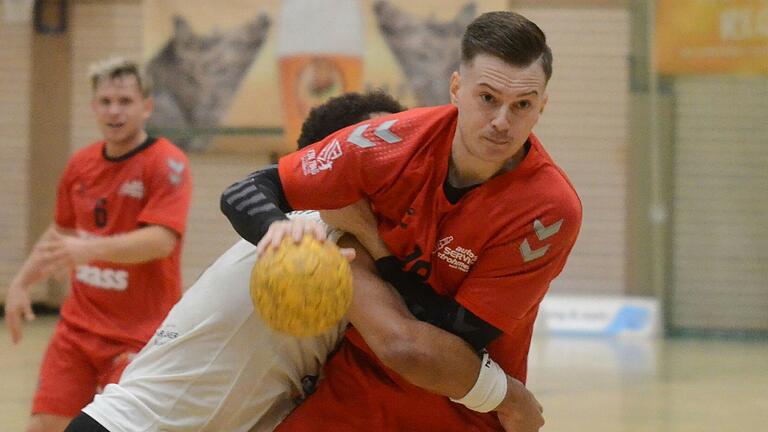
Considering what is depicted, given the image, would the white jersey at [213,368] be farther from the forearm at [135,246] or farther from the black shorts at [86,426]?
the forearm at [135,246]

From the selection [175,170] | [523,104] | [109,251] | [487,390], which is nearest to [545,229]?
[523,104]

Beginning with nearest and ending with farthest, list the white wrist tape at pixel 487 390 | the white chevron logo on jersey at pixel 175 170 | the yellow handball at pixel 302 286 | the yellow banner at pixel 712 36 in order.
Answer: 1. the yellow handball at pixel 302 286
2. the white wrist tape at pixel 487 390
3. the white chevron logo on jersey at pixel 175 170
4. the yellow banner at pixel 712 36

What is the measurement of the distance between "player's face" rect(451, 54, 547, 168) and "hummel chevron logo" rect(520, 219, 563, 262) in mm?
226

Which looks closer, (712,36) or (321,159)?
(321,159)

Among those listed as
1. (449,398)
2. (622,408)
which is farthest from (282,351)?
(622,408)

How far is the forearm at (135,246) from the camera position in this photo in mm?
4948

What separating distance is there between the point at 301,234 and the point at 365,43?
9.90 meters

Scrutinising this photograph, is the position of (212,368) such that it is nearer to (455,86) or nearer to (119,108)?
(455,86)

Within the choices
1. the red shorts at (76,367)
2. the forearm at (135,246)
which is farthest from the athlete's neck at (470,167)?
the red shorts at (76,367)

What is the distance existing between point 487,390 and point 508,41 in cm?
101

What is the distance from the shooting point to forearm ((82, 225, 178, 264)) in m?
4.95

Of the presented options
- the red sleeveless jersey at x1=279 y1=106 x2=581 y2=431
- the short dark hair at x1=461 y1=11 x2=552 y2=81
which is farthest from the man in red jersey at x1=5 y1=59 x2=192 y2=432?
the short dark hair at x1=461 y1=11 x2=552 y2=81

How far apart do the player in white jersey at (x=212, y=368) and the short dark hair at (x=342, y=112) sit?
2.22 feet

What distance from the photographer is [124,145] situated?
568 centimetres
